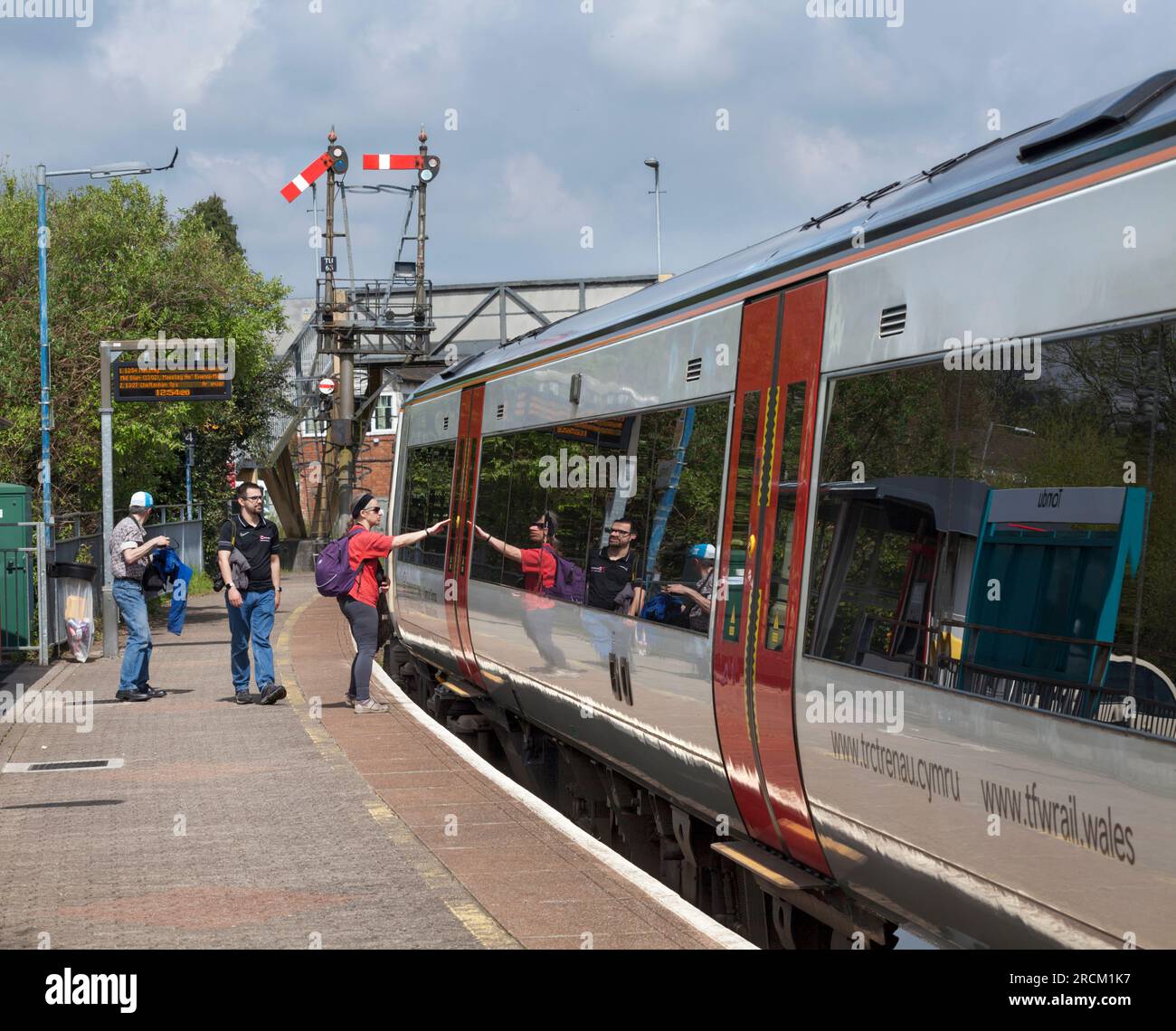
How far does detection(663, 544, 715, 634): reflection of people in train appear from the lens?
20.9 ft

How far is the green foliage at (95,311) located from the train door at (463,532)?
34.2 feet

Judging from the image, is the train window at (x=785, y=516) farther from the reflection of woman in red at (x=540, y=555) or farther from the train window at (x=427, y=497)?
the train window at (x=427, y=497)

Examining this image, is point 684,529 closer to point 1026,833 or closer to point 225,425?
point 1026,833

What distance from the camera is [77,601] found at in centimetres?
1759

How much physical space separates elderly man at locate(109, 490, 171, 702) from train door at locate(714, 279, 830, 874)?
8.09 metres

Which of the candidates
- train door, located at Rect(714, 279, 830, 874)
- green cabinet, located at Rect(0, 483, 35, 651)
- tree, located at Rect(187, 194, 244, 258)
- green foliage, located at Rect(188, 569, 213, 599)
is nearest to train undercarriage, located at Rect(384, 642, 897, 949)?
train door, located at Rect(714, 279, 830, 874)

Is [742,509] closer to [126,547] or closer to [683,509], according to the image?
[683,509]

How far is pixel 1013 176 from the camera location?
14.2 ft

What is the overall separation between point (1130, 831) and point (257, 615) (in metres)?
10.0

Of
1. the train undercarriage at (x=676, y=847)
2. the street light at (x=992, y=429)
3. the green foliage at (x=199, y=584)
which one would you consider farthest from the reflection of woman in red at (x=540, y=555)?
the green foliage at (x=199, y=584)

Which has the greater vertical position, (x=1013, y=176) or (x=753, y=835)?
(x=1013, y=176)

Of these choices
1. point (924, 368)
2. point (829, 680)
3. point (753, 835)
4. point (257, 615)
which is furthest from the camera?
point (257, 615)

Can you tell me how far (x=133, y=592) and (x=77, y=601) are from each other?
4.82 meters
